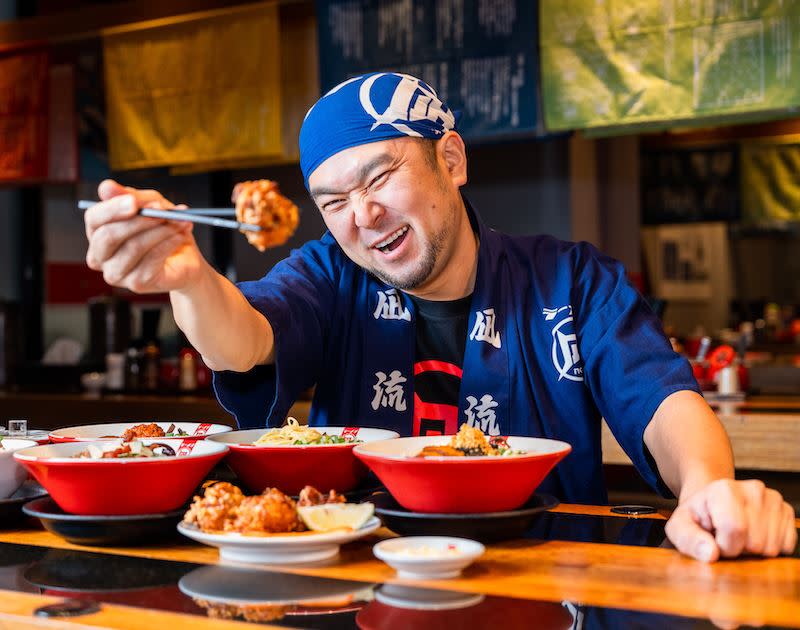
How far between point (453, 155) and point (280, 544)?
104 cm

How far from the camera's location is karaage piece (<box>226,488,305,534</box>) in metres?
1.20

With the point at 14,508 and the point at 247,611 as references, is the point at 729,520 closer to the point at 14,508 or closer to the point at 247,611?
the point at 247,611

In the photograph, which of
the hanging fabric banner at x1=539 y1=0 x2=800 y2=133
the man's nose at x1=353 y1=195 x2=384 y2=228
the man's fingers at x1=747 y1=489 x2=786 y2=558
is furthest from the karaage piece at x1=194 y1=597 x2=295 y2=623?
the hanging fabric banner at x1=539 y1=0 x2=800 y2=133

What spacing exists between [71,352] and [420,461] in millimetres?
4811

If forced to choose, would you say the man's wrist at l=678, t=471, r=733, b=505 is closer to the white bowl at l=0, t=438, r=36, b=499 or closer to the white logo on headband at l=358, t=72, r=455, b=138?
the white logo on headband at l=358, t=72, r=455, b=138

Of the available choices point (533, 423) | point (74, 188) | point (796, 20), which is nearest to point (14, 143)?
point (74, 188)

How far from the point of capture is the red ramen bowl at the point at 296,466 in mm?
1433

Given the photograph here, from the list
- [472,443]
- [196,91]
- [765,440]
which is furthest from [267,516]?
[196,91]

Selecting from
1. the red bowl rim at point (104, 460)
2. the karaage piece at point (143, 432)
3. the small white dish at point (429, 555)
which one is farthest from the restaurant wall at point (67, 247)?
the small white dish at point (429, 555)

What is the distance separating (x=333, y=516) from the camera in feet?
3.98

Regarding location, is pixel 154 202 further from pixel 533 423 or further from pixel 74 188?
pixel 74 188

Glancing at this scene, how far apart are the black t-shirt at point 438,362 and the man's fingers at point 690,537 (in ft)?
2.43

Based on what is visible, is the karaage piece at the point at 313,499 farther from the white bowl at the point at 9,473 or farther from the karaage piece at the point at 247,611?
the white bowl at the point at 9,473

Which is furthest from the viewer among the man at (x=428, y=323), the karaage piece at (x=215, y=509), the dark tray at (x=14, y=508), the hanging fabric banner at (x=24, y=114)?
Result: the hanging fabric banner at (x=24, y=114)
